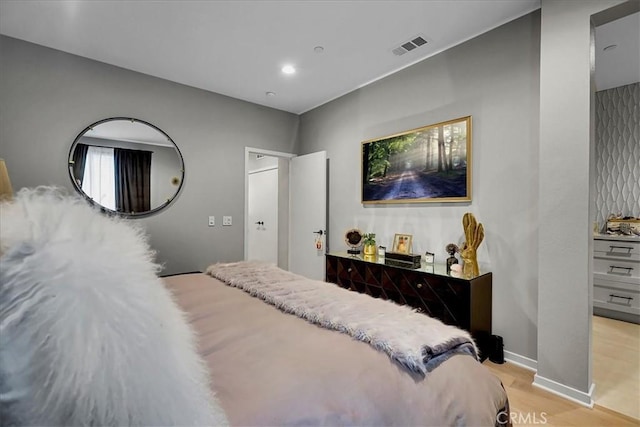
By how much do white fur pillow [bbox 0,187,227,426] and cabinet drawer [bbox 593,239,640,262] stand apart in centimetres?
434

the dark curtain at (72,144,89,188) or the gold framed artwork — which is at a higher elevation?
the dark curtain at (72,144,89,188)

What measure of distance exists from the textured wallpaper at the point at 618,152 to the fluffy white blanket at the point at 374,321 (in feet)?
12.3

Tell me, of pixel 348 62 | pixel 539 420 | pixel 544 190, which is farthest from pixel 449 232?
pixel 348 62

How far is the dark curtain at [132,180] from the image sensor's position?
3.03 metres

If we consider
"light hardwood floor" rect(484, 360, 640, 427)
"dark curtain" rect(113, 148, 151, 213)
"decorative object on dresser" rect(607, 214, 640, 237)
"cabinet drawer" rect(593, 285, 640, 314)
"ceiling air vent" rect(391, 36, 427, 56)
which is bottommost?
"light hardwood floor" rect(484, 360, 640, 427)

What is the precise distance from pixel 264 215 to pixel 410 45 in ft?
11.1

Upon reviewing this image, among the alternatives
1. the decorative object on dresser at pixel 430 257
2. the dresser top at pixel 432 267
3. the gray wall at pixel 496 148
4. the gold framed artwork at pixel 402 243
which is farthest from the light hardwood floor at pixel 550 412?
the gold framed artwork at pixel 402 243

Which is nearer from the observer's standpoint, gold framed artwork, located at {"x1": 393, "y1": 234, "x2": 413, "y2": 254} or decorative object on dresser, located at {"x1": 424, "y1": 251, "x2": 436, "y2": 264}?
decorative object on dresser, located at {"x1": 424, "y1": 251, "x2": 436, "y2": 264}

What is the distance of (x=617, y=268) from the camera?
3.22 m

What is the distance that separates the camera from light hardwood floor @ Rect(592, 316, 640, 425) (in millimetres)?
1843

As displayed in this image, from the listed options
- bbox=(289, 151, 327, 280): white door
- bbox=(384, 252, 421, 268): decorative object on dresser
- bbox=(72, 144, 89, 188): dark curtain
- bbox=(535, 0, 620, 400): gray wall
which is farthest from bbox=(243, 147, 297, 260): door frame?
bbox=(535, 0, 620, 400): gray wall

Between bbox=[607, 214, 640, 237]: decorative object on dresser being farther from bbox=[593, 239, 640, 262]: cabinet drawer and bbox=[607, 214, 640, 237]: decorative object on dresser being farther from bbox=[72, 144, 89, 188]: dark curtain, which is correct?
bbox=[72, 144, 89, 188]: dark curtain

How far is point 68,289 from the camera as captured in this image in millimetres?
462

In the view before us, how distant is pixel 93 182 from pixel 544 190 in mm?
3877
